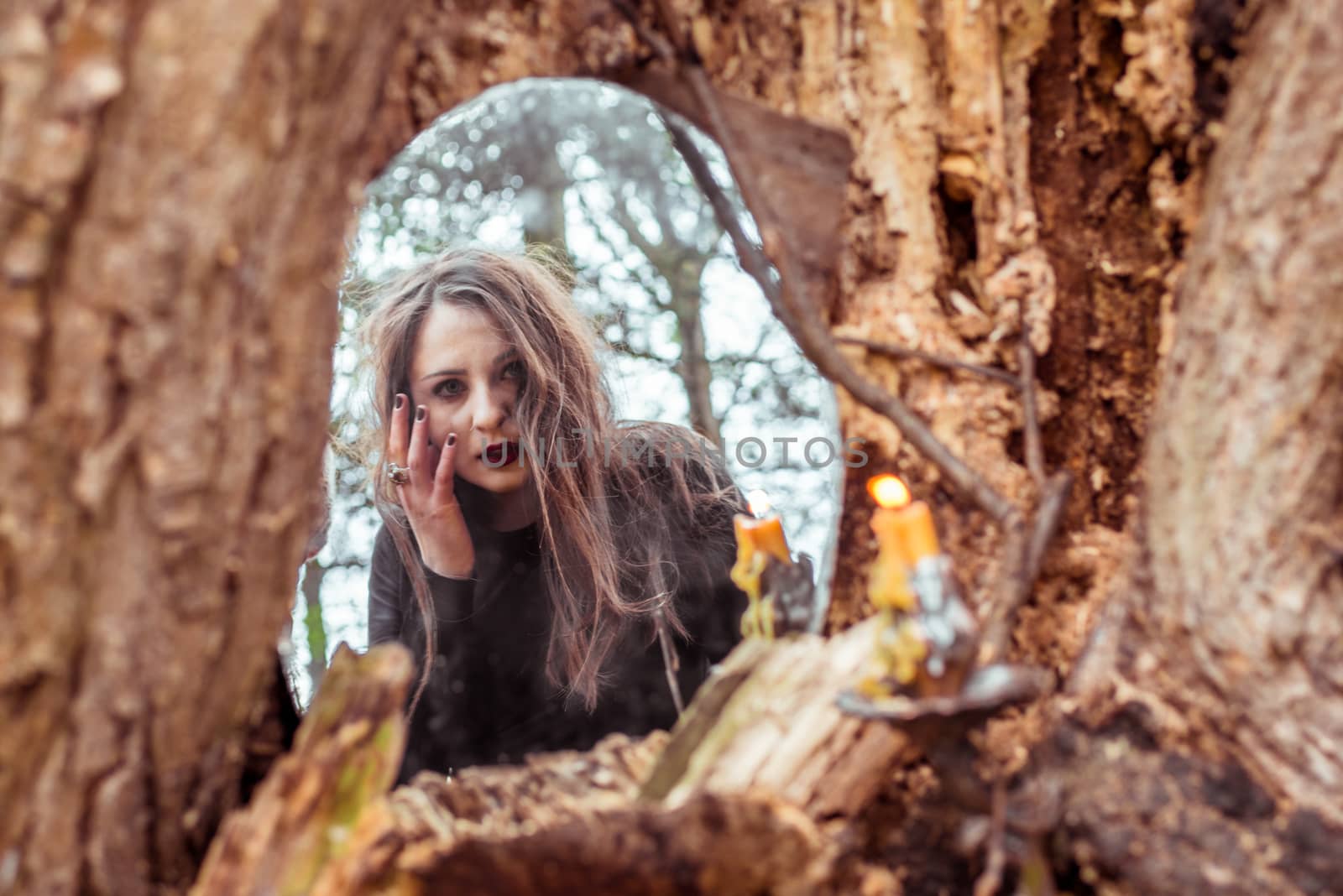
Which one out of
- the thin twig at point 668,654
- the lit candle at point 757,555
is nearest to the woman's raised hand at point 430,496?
the thin twig at point 668,654

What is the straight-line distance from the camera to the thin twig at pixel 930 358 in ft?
4.03

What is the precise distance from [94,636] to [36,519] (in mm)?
115

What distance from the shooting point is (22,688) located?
0.82 meters

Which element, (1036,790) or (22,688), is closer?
(22,688)

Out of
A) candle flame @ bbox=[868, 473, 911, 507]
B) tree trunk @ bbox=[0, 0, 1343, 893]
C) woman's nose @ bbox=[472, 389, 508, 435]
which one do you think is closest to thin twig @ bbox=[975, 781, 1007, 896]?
tree trunk @ bbox=[0, 0, 1343, 893]

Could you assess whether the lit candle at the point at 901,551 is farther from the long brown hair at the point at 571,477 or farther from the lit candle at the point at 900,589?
the long brown hair at the point at 571,477

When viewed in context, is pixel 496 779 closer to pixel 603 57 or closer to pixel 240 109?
pixel 240 109

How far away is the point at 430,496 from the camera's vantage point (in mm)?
2271

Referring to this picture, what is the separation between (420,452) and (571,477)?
35 centimetres

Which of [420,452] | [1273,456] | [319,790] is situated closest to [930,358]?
[1273,456]

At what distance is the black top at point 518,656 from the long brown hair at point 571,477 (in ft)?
0.13

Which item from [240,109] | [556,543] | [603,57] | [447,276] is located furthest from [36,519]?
[447,276]

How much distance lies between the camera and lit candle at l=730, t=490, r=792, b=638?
48.6 inches

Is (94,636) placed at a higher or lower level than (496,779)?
higher
